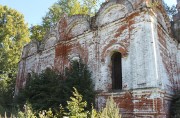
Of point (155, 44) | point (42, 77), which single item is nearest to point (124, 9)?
point (155, 44)

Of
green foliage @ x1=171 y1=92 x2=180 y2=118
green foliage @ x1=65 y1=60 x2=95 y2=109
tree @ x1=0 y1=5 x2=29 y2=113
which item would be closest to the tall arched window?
green foliage @ x1=65 y1=60 x2=95 y2=109

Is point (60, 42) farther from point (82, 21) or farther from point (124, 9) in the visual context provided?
point (124, 9)

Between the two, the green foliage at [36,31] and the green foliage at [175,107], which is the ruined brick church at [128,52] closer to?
the green foliage at [175,107]

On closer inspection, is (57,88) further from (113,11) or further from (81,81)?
(113,11)

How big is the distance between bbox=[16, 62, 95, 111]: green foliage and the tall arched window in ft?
4.08

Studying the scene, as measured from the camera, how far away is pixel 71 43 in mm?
12953

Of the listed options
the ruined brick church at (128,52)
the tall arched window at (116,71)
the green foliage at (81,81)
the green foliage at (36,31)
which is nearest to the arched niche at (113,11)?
the ruined brick church at (128,52)

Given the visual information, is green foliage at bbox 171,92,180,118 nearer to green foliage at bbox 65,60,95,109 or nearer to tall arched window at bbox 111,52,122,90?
tall arched window at bbox 111,52,122,90

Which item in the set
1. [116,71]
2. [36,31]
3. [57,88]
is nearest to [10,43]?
[36,31]

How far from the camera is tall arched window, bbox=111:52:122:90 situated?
10180 millimetres

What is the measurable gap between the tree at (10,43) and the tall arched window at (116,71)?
1306 cm

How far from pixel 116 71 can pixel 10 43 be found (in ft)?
51.7

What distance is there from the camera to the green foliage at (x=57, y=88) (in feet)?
34.4

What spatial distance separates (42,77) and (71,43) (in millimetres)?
2823
